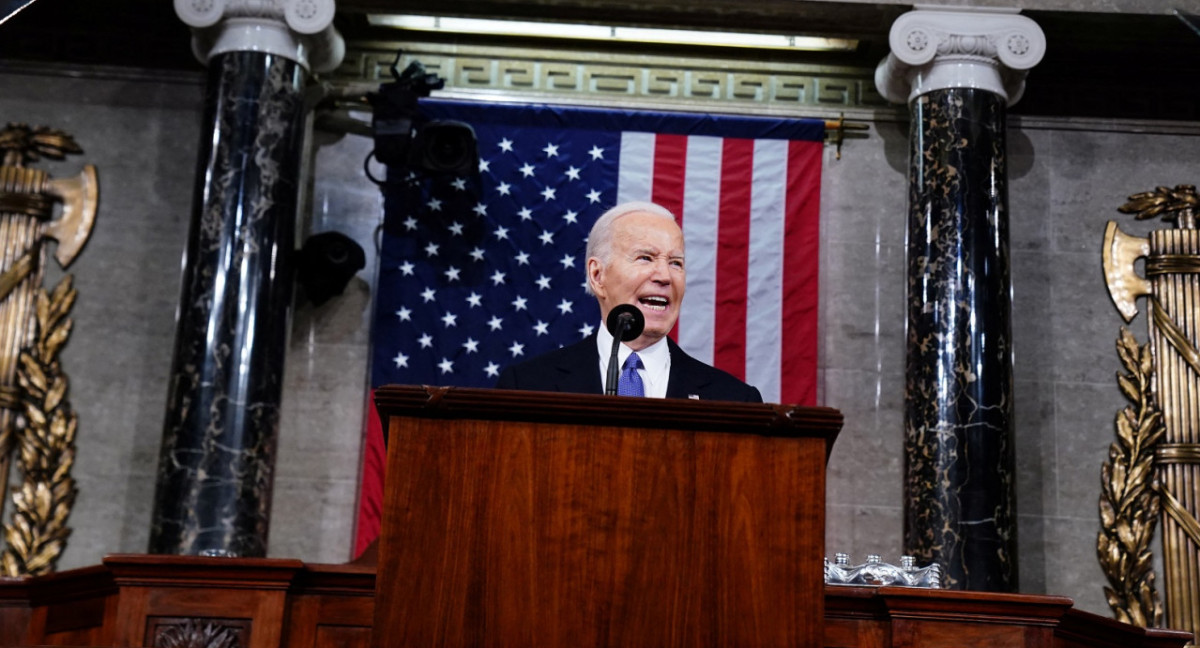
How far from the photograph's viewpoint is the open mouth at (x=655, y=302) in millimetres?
4336

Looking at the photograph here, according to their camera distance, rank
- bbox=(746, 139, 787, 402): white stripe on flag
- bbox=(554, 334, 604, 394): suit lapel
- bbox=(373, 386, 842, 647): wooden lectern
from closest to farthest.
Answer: bbox=(373, 386, 842, 647): wooden lectern, bbox=(554, 334, 604, 394): suit lapel, bbox=(746, 139, 787, 402): white stripe on flag

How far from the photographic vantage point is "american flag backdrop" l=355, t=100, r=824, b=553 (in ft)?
27.0

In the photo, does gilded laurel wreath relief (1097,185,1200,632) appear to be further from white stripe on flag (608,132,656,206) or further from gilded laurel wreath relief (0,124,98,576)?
gilded laurel wreath relief (0,124,98,576)

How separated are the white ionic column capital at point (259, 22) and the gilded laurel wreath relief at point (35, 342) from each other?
1.51 metres

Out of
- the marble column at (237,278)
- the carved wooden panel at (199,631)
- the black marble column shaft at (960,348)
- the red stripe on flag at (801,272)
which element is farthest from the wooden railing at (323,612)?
the red stripe on flag at (801,272)

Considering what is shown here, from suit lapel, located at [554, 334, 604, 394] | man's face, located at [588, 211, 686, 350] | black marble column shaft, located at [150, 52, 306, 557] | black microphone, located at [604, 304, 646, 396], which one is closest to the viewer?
black microphone, located at [604, 304, 646, 396]

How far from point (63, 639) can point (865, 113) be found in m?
5.88

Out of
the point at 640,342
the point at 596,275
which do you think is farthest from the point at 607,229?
the point at 640,342

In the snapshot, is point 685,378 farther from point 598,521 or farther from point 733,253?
point 733,253

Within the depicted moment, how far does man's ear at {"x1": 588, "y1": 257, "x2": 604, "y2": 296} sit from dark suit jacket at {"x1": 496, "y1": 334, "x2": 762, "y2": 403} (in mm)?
196

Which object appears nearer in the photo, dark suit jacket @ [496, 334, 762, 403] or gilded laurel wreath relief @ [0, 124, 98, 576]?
dark suit jacket @ [496, 334, 762, 403]

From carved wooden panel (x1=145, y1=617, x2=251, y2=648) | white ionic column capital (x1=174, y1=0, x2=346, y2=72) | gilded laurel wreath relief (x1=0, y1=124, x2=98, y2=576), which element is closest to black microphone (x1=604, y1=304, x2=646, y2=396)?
carved wooden panel (x1=145, y1=617, x2=251, y2=648)

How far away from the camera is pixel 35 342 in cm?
838

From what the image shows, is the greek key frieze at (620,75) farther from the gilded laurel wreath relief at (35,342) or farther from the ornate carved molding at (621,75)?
the gilded laurel wreath relief at (35,342)
